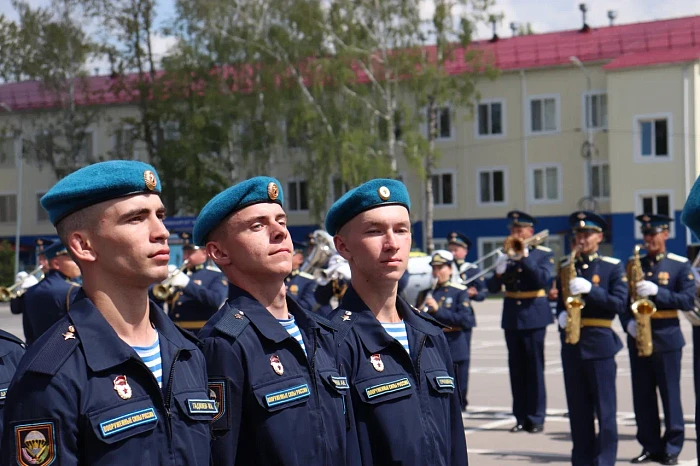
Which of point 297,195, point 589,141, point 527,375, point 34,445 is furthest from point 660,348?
point 297,195

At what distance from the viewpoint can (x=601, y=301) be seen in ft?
32.6

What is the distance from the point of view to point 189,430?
11.9 ft

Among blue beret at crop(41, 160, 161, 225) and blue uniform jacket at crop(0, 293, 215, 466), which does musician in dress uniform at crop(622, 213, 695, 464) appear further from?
blue beret at crop(41, 160, 161, 225)

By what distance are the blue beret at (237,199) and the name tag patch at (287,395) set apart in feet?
2.58

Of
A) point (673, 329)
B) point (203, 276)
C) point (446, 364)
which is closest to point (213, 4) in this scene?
point (203, 276)

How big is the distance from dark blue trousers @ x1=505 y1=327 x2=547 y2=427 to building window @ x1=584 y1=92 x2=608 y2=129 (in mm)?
31467

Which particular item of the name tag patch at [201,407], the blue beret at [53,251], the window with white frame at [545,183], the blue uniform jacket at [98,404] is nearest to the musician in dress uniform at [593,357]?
the blue beret at [53,251]

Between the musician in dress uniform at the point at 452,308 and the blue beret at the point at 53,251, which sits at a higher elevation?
the blue beret at the point at 53,251

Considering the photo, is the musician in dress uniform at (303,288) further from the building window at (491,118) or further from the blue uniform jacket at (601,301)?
the building window at (491,118)

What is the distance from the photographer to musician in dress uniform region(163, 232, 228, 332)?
42.8ft

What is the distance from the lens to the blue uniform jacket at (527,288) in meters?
12.9

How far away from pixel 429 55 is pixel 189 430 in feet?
124

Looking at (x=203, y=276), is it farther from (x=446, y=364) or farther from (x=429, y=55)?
(x=429, y=55)

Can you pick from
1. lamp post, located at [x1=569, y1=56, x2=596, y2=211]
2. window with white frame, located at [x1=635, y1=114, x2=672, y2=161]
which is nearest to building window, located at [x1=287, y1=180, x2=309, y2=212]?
lamp post, located at [x1=569, y1=56, x2=596, y2=211]
